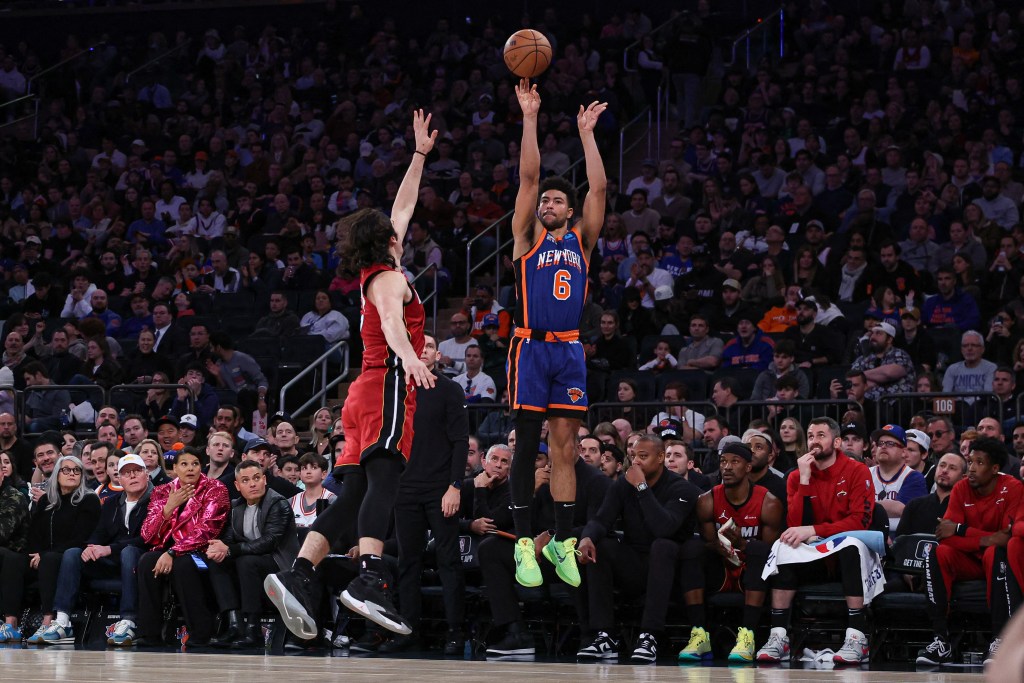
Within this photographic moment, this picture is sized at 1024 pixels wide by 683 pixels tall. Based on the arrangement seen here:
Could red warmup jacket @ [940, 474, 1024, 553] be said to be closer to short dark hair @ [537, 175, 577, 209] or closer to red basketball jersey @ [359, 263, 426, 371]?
short dark hair @ [537, 175, 577, 209]

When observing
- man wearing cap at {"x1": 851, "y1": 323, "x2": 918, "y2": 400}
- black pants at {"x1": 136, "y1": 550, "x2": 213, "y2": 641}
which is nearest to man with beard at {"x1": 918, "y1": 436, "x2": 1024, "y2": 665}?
man wearing cap at {"x1": 851, "y1": 323, "x2": 918, "y2": 400}

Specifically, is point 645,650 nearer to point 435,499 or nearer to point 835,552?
point 835,552

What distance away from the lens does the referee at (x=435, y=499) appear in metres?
8.66

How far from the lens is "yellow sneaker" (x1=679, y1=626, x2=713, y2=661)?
893cm

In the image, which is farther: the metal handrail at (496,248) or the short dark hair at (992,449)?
the metal handrail at (496,248)

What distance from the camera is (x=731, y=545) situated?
920 cm

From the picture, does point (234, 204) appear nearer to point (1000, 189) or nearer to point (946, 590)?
point (1000, 189)

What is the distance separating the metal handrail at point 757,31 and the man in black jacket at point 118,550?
38.2 ft

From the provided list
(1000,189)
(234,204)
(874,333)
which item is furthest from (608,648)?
(234,204)

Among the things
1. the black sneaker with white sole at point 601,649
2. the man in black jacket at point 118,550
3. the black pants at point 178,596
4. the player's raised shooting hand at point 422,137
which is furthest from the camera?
the man in black jacket at point 118,550

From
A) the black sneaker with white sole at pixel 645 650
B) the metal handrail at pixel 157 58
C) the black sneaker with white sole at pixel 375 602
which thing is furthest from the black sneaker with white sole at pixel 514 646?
the metal handrail at pixel 157 58

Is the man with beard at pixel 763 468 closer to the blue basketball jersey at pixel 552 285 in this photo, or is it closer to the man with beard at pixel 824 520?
the man with beard at pixel 824 520

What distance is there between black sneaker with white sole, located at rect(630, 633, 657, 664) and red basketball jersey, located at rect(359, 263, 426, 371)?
343 centimetres

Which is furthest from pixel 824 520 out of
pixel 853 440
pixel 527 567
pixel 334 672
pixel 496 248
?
pixel 496 248
